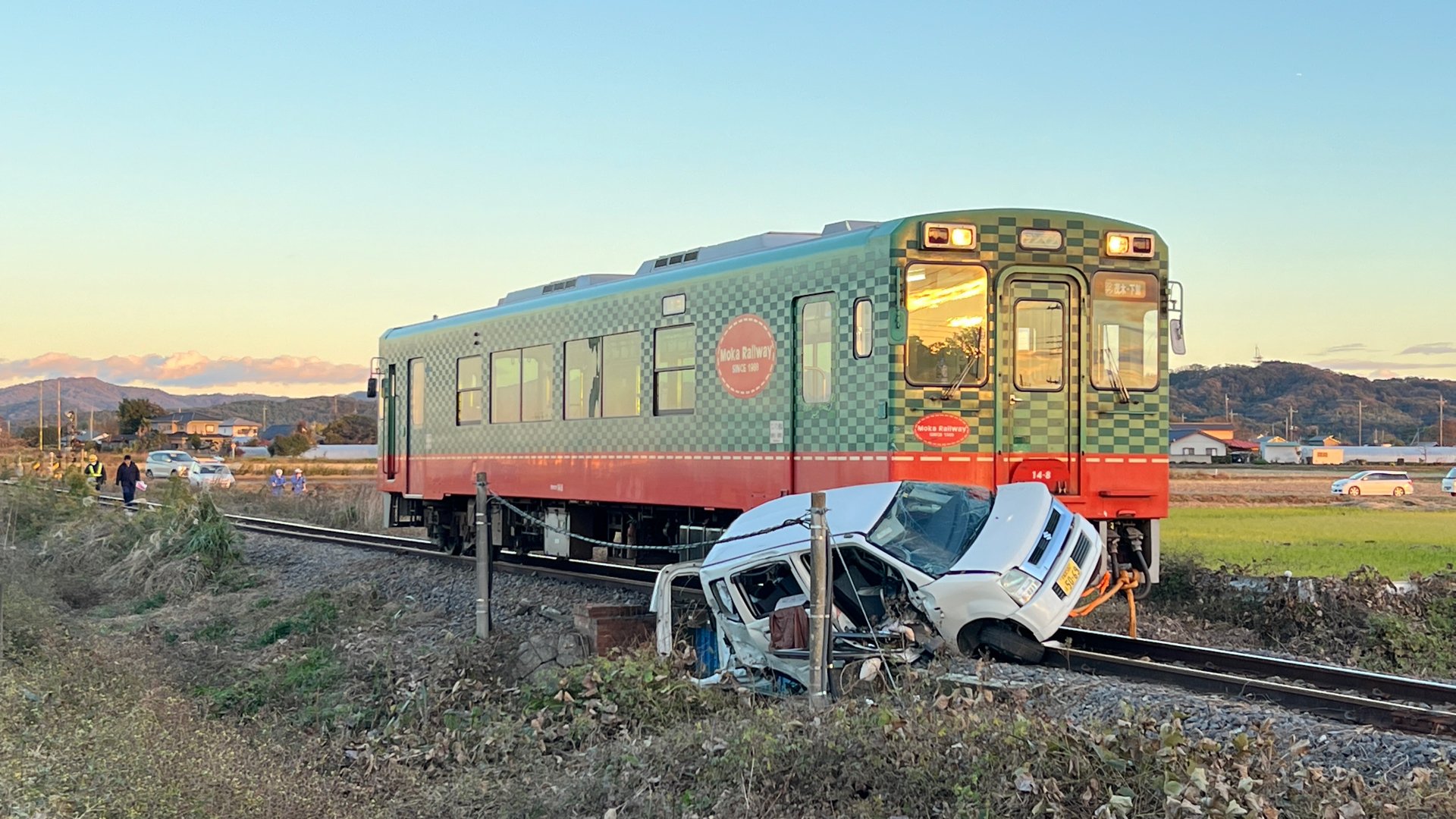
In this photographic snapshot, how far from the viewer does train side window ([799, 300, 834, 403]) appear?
11.2 m

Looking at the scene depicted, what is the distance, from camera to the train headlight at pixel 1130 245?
11.2 m

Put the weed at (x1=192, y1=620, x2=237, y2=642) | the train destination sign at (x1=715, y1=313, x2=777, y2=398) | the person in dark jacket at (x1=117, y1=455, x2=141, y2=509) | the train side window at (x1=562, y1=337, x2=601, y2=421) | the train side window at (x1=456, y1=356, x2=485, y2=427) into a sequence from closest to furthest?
the train destination sign at (x1=715, y1=313, x2=777, y2=398) < the weed at (x1=192, y1=620, x2=237, y2=642) < the train side window at (x1=562, y1=337, x2=601, y2=421) < the train side window at (x1=456, y1=356, x2=485, y2=427) < the person in dark jacket at (x1=117, y1=455, x2=141, y2=509)

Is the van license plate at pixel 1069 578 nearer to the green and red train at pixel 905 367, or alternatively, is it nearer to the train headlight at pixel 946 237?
the green and red train at pixel 905 367

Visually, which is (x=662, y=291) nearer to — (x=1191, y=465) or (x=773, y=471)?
(x=773, y=471)

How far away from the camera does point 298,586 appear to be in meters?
16.2

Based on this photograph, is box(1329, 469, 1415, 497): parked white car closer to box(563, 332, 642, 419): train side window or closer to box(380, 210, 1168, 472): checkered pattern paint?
box(563, 332, 642, 419): train side window

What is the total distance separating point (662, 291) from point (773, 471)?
8.46ft

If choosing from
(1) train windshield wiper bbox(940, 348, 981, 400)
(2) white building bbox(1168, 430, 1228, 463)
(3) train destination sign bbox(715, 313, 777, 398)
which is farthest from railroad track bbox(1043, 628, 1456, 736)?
(2) white building bbox(1168, 430, 1228, 463)

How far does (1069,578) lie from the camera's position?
819 centimetres

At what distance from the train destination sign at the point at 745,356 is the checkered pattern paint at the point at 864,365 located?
0.28 feet

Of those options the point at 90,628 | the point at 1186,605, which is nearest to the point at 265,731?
the point at 90,628

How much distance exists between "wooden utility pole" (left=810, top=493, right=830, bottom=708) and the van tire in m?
1.16

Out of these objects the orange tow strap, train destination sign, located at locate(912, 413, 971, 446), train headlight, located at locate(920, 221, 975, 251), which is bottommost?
the orange tow strap

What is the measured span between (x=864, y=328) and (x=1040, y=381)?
1574 millimetres
